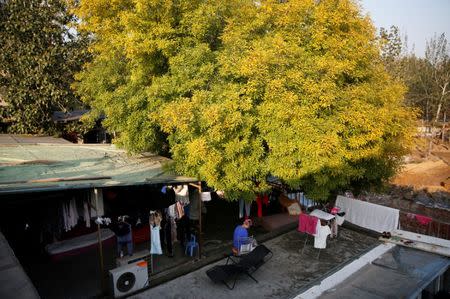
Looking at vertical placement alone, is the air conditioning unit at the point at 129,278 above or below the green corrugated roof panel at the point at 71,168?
below

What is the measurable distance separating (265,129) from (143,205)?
5196 millimetres

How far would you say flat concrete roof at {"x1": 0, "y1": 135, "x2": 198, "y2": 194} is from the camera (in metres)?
7.75

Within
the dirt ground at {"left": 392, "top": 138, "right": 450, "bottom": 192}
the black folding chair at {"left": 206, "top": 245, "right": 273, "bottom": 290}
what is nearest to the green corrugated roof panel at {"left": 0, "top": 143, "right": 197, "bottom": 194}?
the black folding chair at {"left": 206, "top": 245, "right": 273, "bottom": 290}

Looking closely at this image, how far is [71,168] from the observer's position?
9.92 meters

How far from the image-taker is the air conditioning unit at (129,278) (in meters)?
8.27

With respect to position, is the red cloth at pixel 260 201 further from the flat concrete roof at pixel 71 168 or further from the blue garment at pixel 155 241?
the blue garment at pixel 155 241

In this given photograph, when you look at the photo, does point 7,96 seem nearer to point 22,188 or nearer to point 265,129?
point 22,188

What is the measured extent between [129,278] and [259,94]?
630 centimetres

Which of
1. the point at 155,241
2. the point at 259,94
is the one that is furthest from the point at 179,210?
the point at 259,94

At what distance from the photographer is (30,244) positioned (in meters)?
10.2

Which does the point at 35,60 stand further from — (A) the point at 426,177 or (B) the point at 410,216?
(A) the point at 426,177

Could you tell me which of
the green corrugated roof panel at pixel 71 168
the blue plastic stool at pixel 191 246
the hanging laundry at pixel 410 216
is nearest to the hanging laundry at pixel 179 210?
the blue plastic stool at pixel 191 246

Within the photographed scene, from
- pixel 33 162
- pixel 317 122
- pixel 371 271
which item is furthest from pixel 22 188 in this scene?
pixel 371 271

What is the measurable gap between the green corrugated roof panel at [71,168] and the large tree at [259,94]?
91 cm
